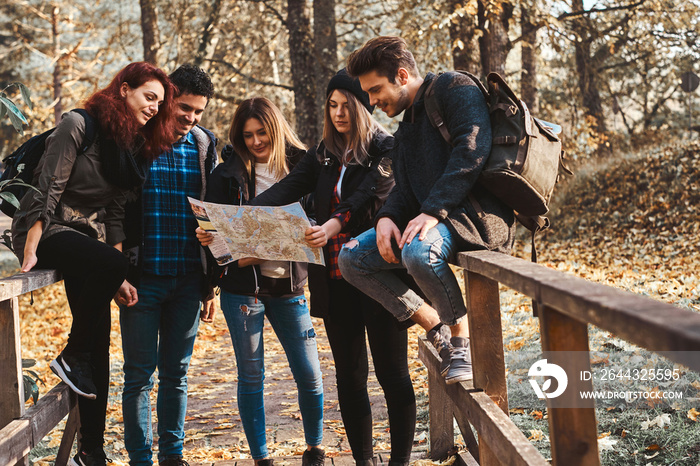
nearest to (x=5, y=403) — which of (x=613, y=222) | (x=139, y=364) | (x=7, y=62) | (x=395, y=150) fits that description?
(x=139, y=364)

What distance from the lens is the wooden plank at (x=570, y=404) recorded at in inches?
74.4

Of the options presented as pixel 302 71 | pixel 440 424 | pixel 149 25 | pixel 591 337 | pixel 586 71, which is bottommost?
pixel 440 424

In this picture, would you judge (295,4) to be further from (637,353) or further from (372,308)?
(372,308)

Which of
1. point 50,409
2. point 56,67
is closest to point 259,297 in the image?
point 50,409

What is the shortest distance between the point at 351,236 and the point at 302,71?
8355 millimetres

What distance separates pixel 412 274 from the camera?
9.09 ft

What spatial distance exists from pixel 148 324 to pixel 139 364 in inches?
8.2

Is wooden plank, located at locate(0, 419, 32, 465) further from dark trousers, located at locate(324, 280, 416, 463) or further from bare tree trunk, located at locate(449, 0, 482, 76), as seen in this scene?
bare tree trunk, located at locate(449, 0, 482, 76)

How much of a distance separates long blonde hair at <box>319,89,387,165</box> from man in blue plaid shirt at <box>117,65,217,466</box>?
0.76 metres

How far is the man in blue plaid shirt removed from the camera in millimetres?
3588

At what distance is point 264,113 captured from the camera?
3750 mm

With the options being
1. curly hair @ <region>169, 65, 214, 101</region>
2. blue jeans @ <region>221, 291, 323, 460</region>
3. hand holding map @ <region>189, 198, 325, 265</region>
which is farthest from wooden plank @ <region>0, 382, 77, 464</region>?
curly hair @ <region>169, 65, 214, 101</region>

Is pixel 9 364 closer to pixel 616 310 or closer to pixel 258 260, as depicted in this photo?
pixel 258 260

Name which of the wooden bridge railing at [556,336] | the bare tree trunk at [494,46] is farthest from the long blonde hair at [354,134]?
the bare tree trunk at [494,46]
